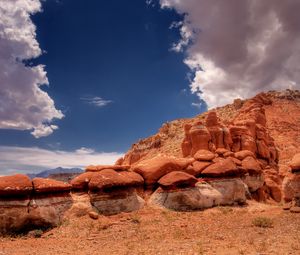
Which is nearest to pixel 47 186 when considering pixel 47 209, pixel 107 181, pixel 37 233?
pixel 47 209

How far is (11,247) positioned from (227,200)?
43.0 feet

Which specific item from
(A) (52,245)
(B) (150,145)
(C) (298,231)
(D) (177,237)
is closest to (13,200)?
(A) (52,245)

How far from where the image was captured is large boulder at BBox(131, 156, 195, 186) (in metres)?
20.1

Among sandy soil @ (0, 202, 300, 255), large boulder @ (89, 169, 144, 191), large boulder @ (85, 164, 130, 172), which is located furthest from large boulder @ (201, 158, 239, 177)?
large boulder @ (89, 169, 144, 191)

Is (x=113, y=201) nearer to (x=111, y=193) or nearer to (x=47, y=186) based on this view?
(x=111, y=193)

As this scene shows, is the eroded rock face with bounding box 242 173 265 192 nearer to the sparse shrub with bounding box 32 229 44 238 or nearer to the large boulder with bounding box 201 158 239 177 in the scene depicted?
the large boulder with bounding box 201 158 239 177

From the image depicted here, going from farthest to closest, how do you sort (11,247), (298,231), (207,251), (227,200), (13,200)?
(227,200) → (13,200) → (298,231) → (11,247) → (207,251)

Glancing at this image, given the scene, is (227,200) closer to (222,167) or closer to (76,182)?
(222,167)

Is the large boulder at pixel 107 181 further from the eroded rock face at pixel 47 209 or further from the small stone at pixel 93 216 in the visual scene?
the eroded rock face at pixel 47 209

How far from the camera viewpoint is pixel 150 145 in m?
65.1

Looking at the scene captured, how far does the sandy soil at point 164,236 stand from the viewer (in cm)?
1126

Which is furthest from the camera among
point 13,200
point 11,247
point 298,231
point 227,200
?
point 227,200

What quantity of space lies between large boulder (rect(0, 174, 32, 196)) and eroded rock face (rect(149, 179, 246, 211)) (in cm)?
699

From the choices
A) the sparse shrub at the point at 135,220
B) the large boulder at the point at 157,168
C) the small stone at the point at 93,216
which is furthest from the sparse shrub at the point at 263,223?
the small stone at the point at 93,216
